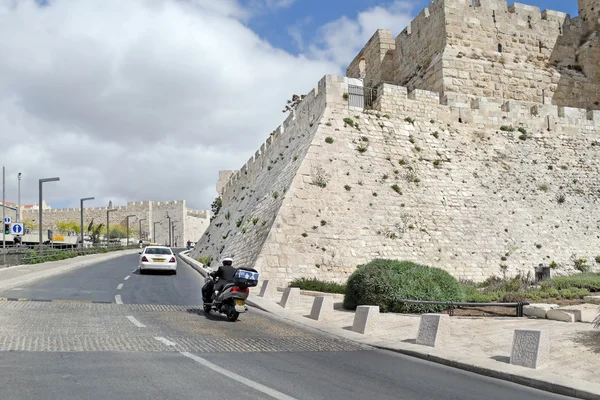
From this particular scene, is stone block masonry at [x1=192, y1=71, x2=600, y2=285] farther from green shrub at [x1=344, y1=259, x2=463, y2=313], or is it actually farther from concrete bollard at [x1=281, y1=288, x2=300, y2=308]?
green shrub at [x1=344, y1=259, x2=463, y2=313]

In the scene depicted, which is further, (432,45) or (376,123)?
(432,45)

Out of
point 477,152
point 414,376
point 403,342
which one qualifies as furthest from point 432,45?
point 414,376

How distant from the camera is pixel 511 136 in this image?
23266 millimetres

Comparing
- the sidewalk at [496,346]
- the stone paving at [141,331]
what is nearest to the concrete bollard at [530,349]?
the sidewalk at [496,346]

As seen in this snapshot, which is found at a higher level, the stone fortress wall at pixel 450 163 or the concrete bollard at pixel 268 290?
the stone fortress wall at pixel 450 163

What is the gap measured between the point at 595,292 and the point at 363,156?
31.1 ft

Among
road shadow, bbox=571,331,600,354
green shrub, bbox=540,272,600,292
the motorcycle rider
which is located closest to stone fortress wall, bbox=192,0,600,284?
green shrub, bbox=540,272,600,292

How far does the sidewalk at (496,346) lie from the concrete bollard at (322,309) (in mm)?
133

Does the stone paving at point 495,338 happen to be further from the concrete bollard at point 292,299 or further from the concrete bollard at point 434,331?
the concrete bollard at point 292,299

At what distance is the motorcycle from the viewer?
34.6 feet

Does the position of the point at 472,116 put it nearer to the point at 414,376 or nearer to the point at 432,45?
the point at 432,45

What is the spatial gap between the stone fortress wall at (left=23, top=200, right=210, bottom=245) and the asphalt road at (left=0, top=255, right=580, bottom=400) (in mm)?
86771

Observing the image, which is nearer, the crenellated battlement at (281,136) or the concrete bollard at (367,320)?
the concrete bollard at (367,320)

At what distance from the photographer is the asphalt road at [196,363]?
533cm
